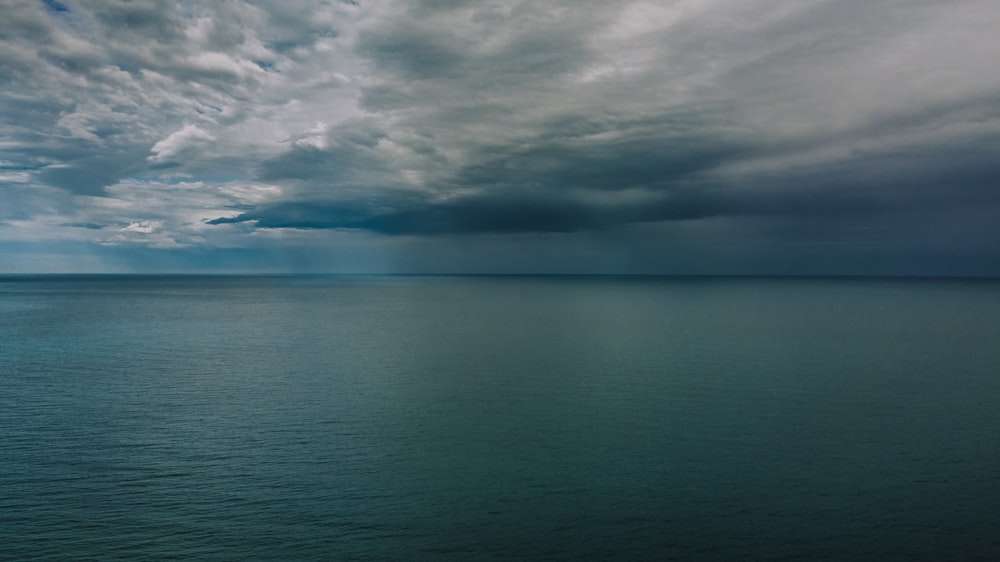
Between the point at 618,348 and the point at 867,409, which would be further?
the point at 618,348

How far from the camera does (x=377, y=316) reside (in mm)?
148250

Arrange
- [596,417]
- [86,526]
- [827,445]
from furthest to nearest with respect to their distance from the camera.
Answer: [596,417]
[827,445]
[86,526]

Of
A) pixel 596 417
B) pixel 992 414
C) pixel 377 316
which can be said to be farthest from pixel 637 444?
pixel 377 316

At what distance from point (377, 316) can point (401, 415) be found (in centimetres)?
10227

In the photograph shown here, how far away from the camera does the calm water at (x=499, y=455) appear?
2742cm

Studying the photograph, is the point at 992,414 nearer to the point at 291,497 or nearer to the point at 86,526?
the point at 291,497

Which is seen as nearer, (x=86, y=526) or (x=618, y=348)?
(x=86, y=526)

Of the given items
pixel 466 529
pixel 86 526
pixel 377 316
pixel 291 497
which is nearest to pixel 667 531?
pixel 466 529

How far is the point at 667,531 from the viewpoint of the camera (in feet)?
92.5

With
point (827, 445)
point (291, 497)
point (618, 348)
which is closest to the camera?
point (291, 497)

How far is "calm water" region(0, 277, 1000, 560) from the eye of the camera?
27422mm

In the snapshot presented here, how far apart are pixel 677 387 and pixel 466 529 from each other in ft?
114

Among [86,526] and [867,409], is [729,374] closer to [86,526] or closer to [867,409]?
[867,409]

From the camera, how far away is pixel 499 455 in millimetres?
38469
